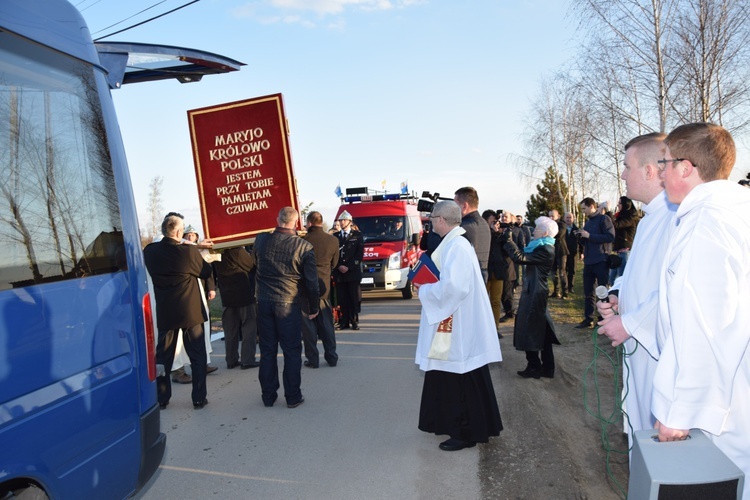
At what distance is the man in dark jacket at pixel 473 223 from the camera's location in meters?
7.52

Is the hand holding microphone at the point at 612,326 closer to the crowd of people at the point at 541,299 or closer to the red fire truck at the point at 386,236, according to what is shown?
the crowd of people at the point at 541,299

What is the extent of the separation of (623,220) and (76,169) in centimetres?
858

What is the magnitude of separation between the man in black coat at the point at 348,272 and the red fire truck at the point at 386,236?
358 cm

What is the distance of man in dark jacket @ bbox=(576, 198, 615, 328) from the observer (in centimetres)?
983

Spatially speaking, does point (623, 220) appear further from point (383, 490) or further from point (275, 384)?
point (383, 490)

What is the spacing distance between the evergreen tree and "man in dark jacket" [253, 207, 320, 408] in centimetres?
3478

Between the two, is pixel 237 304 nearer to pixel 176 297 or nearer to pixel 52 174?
pixel 176 297

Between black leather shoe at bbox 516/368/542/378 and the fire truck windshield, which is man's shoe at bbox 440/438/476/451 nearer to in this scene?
black leather shoe at bbox 516/368/542/378

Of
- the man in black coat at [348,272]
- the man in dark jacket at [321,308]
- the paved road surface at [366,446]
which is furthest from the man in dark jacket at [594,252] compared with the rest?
the man in dark jacket at [321,308]

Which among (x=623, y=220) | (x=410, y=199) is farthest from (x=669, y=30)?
(x=410, y=199)

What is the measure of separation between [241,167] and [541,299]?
3.73 meters

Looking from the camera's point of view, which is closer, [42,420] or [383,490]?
[42,420]

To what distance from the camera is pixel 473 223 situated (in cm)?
830

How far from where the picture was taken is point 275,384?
258 inches
